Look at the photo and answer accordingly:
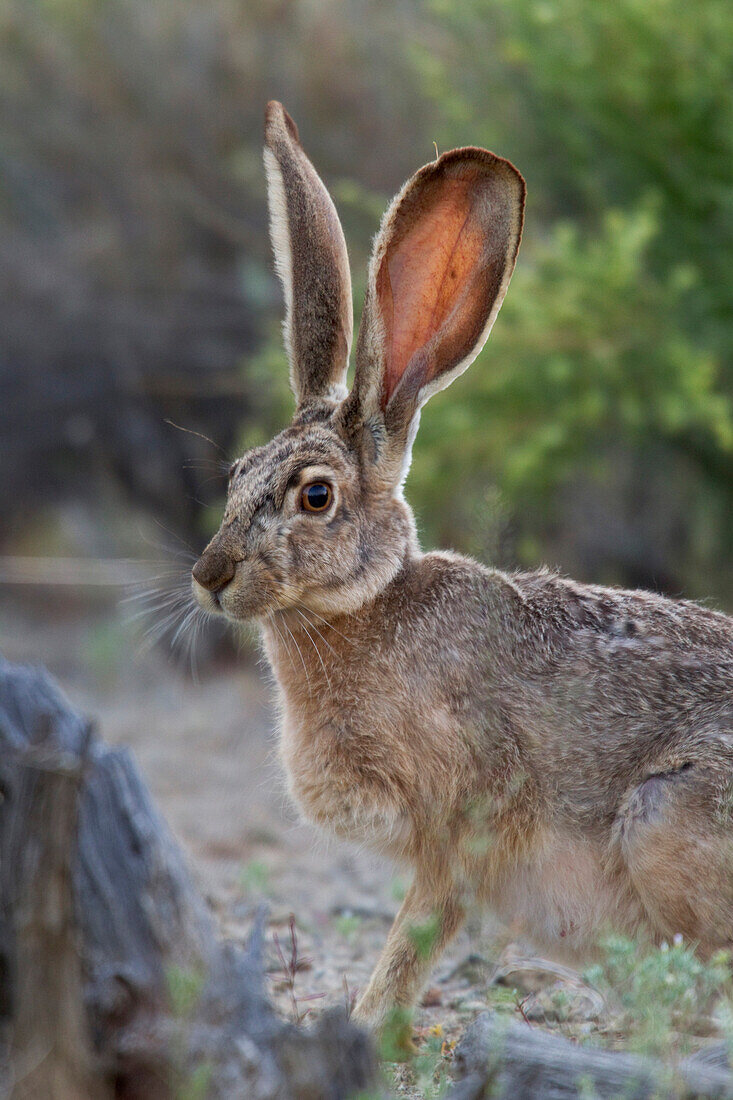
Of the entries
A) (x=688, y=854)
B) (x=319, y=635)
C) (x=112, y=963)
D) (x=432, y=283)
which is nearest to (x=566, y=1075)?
(x=112, y=963)

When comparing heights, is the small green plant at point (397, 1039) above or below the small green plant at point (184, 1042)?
→ below

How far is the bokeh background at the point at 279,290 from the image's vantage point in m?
6.69

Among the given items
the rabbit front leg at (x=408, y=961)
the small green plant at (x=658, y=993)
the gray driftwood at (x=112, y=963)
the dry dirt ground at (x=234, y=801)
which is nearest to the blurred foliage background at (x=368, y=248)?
the dry dirt ground at (x=234, y=801)

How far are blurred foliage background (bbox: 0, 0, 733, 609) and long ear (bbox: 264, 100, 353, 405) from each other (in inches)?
109

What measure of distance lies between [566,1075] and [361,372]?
216 cm

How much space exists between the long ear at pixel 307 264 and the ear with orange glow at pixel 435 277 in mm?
336

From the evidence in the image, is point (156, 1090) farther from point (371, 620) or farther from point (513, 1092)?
point (371, 620)

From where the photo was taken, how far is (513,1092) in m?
2.03

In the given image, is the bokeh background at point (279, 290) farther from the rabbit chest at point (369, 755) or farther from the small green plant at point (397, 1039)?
the small green plant at point (397, 1039)

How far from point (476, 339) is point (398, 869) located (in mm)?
1611

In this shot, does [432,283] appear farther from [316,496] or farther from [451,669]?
[451,669]

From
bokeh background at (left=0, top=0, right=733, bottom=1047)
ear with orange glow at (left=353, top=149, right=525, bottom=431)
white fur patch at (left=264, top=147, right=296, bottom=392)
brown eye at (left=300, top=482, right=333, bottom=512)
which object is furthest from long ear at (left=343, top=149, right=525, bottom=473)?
bokeh background at (left=0, top=0, right=733, bottom=1047)

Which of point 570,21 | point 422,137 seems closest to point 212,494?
point 422,137

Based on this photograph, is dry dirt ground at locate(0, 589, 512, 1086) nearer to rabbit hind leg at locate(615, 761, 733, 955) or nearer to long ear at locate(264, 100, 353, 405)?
rabbit hind leg at locate(615, 761, 733, 955)
